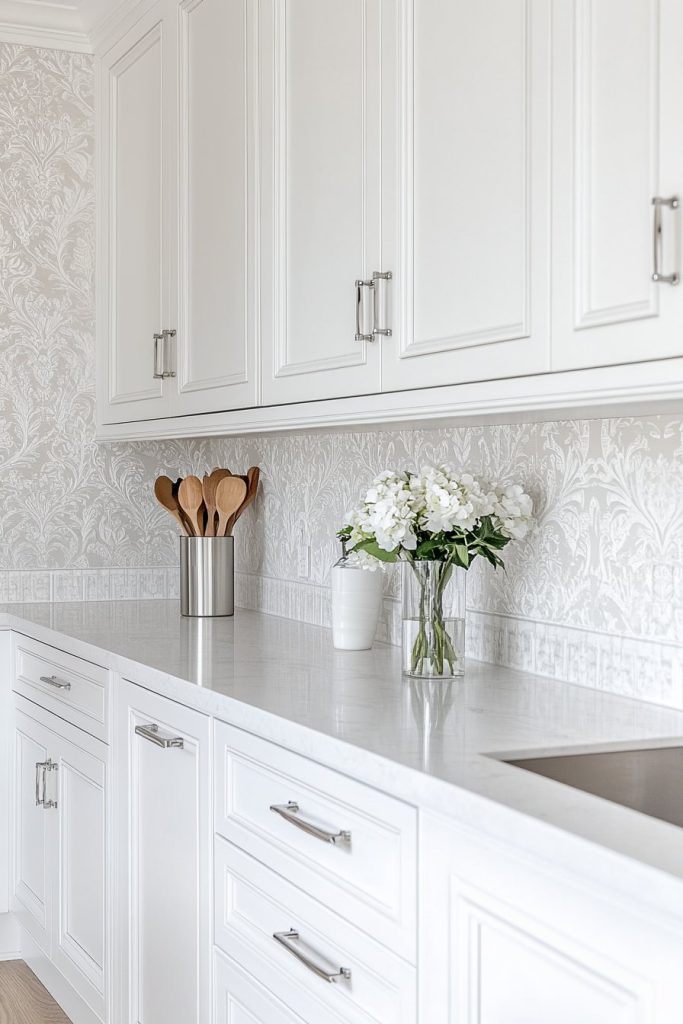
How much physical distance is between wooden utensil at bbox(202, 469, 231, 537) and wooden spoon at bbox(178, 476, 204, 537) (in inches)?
0.6

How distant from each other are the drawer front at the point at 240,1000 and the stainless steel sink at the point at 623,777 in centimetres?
51

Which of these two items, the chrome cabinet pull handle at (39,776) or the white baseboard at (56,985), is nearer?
the white baseboard at (56,985)

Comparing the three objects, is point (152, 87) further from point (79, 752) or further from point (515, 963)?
point (515, 963)

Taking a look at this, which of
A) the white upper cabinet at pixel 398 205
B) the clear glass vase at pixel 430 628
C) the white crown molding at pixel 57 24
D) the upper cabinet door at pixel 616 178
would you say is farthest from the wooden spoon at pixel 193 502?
the upper cabinet door at pixel 616 178

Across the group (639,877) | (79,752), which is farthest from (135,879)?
(639,877)

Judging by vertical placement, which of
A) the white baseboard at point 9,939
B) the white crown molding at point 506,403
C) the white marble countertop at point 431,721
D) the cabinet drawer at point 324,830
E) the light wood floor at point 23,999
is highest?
the white crown molding at point 506,403

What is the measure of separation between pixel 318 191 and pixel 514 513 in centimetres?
67

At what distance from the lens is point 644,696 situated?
1771 mm

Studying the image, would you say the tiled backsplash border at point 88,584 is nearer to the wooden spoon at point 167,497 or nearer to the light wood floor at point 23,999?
the wooden spoon at point 167,497

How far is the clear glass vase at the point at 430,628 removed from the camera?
1958 mm

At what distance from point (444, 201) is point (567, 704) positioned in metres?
0.75

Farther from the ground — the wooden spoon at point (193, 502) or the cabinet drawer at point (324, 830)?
the wooden spoon at point (193, 502)

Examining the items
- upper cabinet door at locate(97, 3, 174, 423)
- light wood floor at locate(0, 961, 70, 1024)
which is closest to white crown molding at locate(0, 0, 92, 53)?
upper cabinet door at locate(97, 3, 174, 423)

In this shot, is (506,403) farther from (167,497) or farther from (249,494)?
(167,497)
